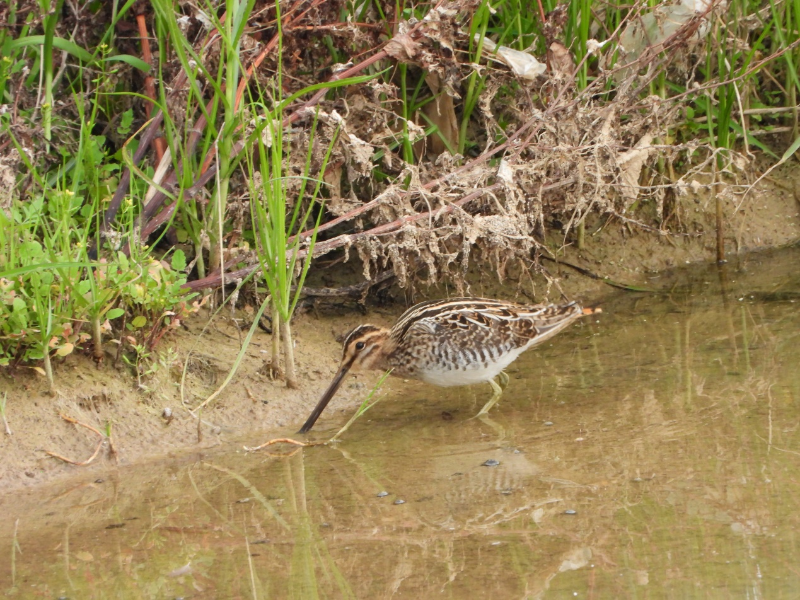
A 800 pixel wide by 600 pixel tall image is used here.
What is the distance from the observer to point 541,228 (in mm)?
5906

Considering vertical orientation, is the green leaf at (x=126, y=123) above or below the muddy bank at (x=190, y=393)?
above

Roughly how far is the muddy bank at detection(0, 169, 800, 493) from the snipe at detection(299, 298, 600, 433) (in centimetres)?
30

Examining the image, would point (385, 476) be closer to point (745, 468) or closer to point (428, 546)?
point (428, 546)

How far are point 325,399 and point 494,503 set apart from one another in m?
1.27

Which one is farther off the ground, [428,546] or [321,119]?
[321,119]

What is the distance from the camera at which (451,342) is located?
5.12 metres

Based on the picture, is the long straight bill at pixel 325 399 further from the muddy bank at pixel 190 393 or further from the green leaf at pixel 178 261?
the green leaf at pixel 178 261

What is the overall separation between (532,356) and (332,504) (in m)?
2.15

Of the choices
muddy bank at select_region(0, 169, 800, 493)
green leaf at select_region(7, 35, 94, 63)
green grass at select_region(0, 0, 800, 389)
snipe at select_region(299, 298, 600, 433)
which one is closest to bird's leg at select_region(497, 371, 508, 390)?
snipe at select_region(299, 298, 600, 433)

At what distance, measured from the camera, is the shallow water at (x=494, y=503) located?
3.34 metres

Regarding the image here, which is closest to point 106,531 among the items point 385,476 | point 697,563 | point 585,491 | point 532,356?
point 385,476

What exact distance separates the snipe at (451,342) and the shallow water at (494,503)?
20cm

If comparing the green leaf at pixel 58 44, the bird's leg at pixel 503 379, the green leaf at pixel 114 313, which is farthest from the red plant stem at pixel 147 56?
the bird's leg at pixel 503 379

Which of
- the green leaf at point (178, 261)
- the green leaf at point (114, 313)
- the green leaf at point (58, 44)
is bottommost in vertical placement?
the green leaf at point (114, 313)
